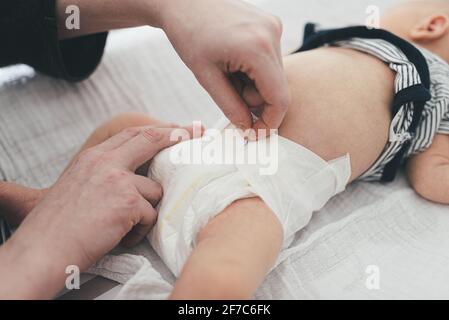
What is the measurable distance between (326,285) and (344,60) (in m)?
0.45

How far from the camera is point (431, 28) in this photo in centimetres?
108

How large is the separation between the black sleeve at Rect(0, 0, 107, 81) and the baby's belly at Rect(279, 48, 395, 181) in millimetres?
469

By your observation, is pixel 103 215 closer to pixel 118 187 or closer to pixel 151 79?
pixel 118 187

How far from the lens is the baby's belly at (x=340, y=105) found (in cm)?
82

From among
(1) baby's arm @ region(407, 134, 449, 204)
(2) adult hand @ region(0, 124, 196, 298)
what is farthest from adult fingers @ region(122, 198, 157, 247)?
(1) baby's arm @ region(407, 134, 449, 204)

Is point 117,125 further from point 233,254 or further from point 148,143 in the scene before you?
point 233,254

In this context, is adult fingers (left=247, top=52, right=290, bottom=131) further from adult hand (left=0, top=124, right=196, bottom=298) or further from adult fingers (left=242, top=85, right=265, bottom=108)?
adult hand (left=0, top=124, right=196, bottom=298)

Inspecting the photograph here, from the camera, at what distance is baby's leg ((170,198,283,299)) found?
0.58m

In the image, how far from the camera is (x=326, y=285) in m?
0.76

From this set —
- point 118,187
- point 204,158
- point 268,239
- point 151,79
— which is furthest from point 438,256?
point 151,79

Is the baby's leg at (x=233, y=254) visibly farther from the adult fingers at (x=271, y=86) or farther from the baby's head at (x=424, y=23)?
the baby's head at (x=424, y=23)

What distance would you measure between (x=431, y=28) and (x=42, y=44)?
0.88 metres

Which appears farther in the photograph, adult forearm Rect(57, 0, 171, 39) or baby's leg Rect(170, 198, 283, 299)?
adult forearm Rect(57, 0, 171, 39)
